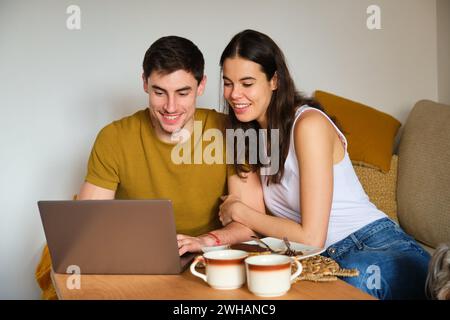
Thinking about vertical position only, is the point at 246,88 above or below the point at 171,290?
above

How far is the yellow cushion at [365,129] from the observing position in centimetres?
259

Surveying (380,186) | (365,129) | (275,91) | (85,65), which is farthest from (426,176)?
(85,65)

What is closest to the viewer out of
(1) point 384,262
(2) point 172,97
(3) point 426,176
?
(1) point 384,262

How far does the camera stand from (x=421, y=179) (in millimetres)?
2381

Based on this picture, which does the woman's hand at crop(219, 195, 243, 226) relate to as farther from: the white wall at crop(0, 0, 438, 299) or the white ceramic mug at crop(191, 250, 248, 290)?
the white wall at crop(0, 0, 438, 299)

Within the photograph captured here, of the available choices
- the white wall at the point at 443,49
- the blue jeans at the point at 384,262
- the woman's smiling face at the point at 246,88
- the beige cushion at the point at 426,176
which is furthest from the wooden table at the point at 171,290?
the white wall at the point at 443,49

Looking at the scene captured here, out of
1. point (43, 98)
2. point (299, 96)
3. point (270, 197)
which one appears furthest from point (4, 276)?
point (299, 96)

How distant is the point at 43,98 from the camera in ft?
8.82

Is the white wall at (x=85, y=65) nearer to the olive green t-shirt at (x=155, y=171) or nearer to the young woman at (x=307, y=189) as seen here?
the olive green t-shirt at (x=155, y=171)

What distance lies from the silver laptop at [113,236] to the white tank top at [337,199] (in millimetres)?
549

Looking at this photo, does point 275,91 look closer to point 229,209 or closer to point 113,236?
point 229,209

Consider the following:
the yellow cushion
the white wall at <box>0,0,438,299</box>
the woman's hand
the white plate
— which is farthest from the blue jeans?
the white wall at <box>0,0,438,299</box>

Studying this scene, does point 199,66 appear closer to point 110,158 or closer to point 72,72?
point 110,158

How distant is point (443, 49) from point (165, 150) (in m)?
1.59
